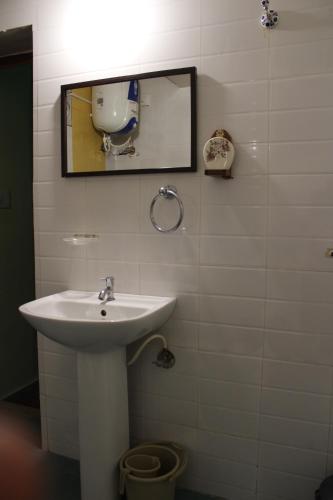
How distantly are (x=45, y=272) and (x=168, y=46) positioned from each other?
1.11 m

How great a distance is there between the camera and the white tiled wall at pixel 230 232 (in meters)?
1.36

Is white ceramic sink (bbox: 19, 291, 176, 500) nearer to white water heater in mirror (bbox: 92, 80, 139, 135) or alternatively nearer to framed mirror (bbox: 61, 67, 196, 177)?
framed mirror (bbox: 61, 67, 196, 177)

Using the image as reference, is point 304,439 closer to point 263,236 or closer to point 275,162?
point 263,236

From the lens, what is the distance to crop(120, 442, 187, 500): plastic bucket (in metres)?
1.37

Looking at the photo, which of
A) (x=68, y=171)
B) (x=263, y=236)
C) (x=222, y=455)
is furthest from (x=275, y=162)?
(x=222, y=455)

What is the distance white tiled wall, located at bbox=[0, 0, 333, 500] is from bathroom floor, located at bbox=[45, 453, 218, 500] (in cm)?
5

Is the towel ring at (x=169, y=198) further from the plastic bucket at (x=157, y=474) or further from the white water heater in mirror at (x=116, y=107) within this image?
the plastic bucket at (x=157, y=474)

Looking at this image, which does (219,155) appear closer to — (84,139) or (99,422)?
(84,139)

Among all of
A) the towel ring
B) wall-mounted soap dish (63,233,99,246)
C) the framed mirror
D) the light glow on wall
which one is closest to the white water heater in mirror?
the framed mirror

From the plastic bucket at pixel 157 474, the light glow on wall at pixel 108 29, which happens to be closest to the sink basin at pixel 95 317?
the plastic bucket at pixel 157 474

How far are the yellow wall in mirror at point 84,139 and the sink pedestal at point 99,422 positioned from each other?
0.79 meters

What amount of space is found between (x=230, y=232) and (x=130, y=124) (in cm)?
60

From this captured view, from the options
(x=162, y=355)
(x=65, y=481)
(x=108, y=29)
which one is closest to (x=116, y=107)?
(x=108, y=29)

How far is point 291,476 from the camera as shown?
4.79ft
